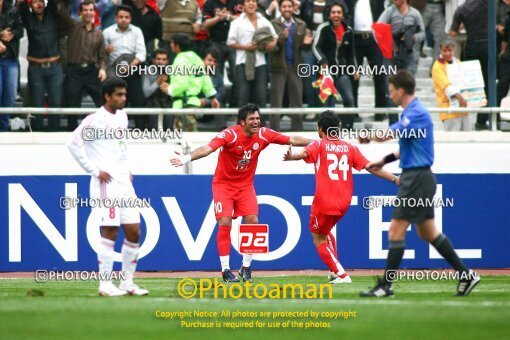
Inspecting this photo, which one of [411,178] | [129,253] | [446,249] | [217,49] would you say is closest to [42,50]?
[217,49]

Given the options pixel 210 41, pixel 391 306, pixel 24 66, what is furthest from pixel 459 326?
pixel 24 66

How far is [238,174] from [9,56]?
4976mm

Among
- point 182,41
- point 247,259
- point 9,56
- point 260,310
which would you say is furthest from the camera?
point 182,41

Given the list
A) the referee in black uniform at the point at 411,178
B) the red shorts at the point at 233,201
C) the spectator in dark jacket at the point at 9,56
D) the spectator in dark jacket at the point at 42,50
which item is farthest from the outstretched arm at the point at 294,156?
the spectator in dark jacket at the point at 9,56

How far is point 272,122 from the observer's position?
17.9 m

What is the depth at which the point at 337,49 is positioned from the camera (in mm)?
17953

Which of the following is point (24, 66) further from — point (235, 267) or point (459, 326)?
point (459, 326)

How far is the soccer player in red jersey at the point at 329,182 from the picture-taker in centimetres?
1391

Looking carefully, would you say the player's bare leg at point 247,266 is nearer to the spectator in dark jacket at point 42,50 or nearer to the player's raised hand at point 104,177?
the player's raised hand at point 104,177

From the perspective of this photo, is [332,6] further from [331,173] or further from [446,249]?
[446,249]

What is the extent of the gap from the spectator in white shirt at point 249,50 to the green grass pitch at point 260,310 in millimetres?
6083

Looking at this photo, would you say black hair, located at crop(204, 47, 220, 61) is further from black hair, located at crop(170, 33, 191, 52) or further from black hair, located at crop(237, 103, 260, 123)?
black hair, located at crop(237, 103, 260, 123)

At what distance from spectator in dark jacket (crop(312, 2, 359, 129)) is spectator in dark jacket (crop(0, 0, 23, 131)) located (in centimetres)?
466

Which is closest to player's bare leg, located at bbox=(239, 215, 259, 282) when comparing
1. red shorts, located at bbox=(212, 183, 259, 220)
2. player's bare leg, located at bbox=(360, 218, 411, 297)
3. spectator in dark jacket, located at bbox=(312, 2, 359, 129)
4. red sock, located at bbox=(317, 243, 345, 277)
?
red shorts, located at bbox=(212, 183, 259, 220)
